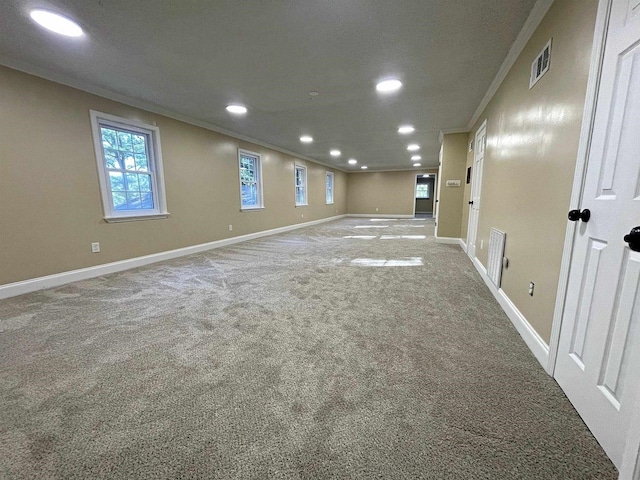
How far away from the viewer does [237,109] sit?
3883mm

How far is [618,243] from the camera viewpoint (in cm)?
101

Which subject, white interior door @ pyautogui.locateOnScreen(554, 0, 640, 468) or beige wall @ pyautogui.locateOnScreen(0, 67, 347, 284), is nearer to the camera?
white interior door @ pyautogui.locateOnScreen(554, 0, 640, 468)

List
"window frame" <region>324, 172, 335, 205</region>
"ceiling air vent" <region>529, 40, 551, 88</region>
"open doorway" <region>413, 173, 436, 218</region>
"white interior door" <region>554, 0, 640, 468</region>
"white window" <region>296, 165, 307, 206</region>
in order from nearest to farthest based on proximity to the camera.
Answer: "white interior door" <region>554, 0, 640, 468</region> < "ceiling air vent" <region>529, 40, 551, 88</region> < "white window" <region>296, 165, 307, 206</region> < "window frame" <region>324, 172, 335, 205</region> < "open doorway" <region>413, 173, 436, 218</region>

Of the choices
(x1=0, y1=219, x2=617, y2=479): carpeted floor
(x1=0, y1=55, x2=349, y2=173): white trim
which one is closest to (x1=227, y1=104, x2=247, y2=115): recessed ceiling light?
(x1=0, y1=55, x2=349, y2=173): white trim

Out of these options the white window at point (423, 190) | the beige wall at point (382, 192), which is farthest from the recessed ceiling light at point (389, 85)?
the white window at point (423, 190)

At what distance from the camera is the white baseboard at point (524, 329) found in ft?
5.01

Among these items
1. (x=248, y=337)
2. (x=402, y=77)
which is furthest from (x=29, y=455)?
(x=402, y=77)

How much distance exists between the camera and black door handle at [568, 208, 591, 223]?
118 centimetres

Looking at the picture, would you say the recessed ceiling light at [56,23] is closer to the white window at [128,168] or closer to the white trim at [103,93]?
the white trim at [103,93]

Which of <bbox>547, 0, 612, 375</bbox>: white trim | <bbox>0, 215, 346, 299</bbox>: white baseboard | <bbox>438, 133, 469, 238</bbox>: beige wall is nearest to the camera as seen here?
<bbox>547, 0, 612, 375</bbox>: white trim

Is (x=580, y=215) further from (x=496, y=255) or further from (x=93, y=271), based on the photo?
(x=93, y=271)

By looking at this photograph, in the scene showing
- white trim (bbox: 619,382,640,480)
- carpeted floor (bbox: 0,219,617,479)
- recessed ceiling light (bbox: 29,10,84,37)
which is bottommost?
carpeted floor (bbox: 0,219,617,479)

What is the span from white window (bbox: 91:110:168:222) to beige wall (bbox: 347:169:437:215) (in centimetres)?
964

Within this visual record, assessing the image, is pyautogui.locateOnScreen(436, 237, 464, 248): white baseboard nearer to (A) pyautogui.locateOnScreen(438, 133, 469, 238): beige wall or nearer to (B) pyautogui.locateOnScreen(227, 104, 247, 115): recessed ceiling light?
(A) pyautogui.locateOnScreen(438, 133, 469, 238): beige wall
